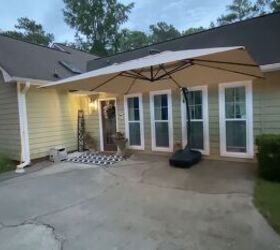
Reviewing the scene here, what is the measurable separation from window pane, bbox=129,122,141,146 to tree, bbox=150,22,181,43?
21.3 metres

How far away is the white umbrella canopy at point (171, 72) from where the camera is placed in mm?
4168

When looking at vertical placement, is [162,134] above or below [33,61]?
below

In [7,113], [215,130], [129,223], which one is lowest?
[129,223]

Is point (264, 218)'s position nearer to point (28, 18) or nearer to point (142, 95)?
point (142, 95)

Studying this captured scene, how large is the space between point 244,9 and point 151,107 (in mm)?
19298

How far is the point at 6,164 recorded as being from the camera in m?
7.85

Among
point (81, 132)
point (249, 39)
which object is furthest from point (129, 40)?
point (249, 39)

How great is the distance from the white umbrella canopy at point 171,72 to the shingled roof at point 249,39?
1022mm

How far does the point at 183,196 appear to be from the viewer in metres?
4.73

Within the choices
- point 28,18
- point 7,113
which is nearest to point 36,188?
point 7,113

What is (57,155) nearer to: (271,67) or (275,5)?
(271,67)

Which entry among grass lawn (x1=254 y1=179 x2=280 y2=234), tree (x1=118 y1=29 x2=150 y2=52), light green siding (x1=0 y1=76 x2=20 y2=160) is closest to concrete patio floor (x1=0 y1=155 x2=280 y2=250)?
grass lawn (x1=254 y1=179 x2=280 y2=234)

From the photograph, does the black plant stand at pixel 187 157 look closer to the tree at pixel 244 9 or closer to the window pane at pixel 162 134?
the window pane at pixel 162 134

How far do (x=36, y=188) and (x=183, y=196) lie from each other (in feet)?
10.3
